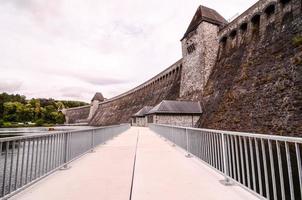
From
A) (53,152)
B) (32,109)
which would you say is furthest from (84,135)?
(32,109)

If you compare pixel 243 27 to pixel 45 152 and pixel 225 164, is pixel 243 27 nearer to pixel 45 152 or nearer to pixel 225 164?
pixel 225 164

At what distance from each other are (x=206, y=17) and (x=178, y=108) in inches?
567

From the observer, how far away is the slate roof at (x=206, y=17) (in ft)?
95.0

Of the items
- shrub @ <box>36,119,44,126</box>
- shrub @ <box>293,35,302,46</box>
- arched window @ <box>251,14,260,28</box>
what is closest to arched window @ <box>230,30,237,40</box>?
arched window @ <box>251,14,260,28</box>

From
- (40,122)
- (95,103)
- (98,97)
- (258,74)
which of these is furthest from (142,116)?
(98,97)

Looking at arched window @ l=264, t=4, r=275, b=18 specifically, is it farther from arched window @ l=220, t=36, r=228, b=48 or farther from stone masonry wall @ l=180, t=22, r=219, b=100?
stone masonry wall @ l=180, t=22, r=219, b=100

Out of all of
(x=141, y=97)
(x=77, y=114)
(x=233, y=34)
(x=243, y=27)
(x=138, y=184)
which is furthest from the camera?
(x=77, y=114)

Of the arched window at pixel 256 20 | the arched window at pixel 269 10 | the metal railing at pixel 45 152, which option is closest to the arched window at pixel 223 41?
the arched window at pixel 256 20

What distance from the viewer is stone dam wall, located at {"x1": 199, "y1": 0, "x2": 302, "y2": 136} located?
13.2 m

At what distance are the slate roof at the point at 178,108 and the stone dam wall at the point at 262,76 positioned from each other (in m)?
1.67

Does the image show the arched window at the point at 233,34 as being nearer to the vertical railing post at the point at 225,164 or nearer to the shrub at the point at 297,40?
the shrub at the point at 297,40

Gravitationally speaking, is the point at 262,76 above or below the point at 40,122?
above

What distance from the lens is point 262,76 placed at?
54.4 feet

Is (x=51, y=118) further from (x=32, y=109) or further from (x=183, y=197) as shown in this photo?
(x=183, y=197)
